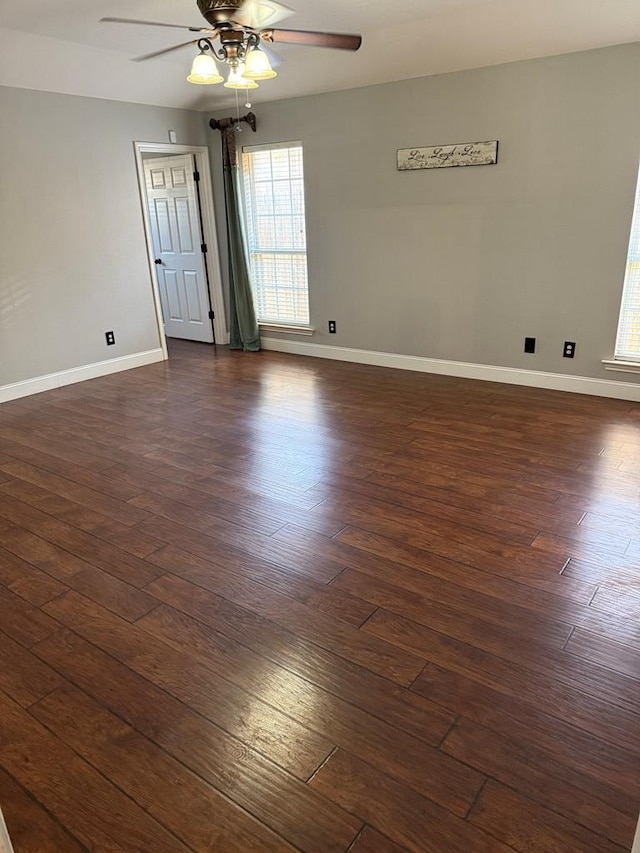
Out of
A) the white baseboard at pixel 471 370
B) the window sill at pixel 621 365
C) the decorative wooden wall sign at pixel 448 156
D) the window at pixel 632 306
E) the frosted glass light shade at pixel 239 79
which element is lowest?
the white baseboard at pixel 471 370

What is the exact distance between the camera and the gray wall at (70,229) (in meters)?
4.62

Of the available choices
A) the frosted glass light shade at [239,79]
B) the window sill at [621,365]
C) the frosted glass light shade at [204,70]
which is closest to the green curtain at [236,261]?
the frosted glass light shade at [239,79]

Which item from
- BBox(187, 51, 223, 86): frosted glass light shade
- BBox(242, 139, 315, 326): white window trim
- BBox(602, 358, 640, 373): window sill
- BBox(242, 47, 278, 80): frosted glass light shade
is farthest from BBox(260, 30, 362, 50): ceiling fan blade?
BBox(602, 358, 640, 373): window sill

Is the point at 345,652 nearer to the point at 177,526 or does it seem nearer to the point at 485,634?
the point at 485,634

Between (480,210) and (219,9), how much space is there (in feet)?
8.83

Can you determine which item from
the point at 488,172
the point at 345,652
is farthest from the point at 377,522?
the point at 488,172

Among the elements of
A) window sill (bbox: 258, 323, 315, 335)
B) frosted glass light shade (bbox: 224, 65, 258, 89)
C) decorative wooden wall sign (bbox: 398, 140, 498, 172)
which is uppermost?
frosted glass light shade (bbox: 224, 65, 258, 89)

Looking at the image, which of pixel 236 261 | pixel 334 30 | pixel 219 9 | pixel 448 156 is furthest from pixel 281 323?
pixel 219 9

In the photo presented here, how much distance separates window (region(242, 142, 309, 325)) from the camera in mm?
5594

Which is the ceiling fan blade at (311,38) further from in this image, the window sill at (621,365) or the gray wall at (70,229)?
the window sill at (621,365)

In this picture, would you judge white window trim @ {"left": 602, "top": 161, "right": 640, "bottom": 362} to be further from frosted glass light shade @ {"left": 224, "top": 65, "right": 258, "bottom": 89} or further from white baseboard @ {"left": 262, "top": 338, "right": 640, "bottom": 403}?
frosted glass light shade @ {"left": 224, "top": 65, "right": 258, "bottom": 89}

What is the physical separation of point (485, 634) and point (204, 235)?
5458 millimetres

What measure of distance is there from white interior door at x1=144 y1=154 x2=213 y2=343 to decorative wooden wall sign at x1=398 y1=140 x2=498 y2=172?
2.52 metres

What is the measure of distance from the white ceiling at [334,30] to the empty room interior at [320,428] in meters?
0.03
